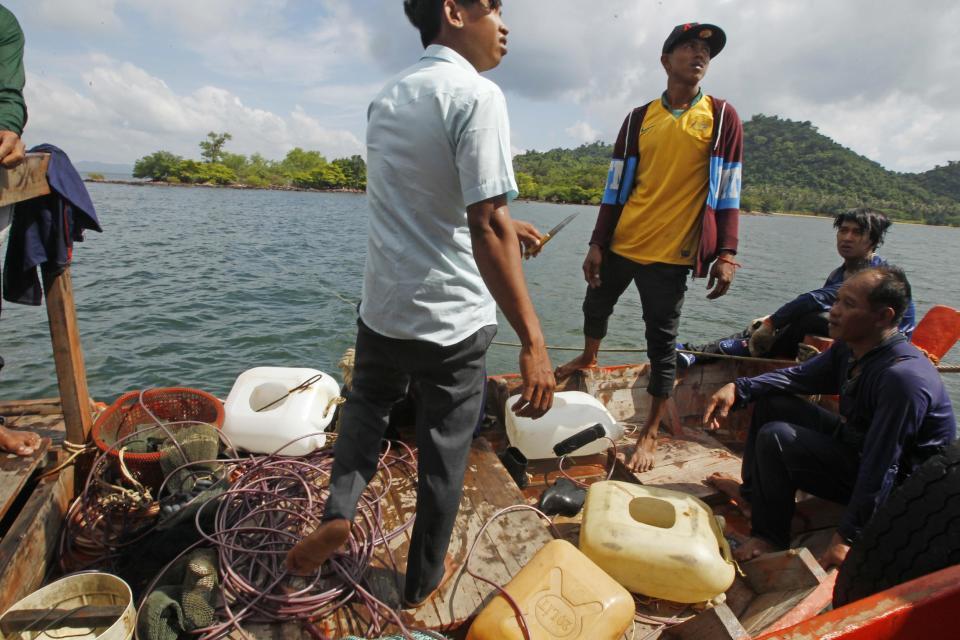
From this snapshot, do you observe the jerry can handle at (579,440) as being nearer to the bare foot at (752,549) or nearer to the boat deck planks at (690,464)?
the boat deck planks at (690,464)

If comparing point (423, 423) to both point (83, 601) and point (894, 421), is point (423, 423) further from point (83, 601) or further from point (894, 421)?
point (894, 421)

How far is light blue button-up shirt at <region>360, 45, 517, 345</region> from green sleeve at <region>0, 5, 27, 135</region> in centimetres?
164

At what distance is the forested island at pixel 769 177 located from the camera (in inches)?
3164

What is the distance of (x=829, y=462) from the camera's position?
2.36 m

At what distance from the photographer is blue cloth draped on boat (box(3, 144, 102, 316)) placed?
2.25 m

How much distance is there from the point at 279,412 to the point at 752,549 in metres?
2.58

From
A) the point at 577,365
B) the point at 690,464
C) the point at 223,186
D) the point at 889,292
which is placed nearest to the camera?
the point at 889,292

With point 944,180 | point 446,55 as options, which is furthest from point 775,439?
point 944,180

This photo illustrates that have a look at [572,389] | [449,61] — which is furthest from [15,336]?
[449,61]

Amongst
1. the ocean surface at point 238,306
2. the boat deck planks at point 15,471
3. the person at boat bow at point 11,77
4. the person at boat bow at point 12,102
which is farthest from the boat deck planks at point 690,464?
the ocean surface at point 238,306

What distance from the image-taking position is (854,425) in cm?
243

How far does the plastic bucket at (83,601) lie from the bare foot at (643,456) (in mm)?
2486

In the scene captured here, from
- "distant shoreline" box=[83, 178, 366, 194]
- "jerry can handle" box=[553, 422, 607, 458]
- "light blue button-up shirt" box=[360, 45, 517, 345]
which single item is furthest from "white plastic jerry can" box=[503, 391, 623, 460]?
"distant shoreline" box=[83, 178, 366, 194]

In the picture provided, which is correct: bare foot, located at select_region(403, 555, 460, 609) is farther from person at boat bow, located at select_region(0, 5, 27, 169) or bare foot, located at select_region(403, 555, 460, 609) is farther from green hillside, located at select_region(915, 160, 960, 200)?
green hillside, located at select_region(915, 160, 960, 200)
